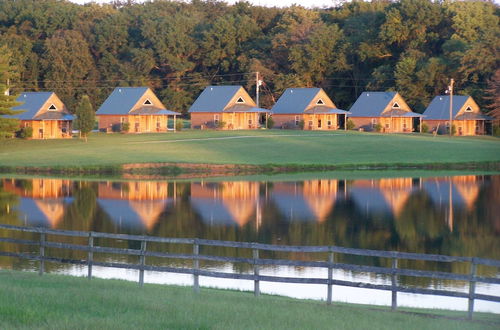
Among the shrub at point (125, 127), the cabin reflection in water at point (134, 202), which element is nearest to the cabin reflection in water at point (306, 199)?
the cabin reflection in water at point (134, 202)

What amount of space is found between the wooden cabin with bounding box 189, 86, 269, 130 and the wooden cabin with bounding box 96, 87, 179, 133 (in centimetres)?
393

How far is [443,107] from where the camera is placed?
8162cm

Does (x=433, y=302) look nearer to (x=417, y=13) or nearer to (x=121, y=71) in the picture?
(x=417, y=13)

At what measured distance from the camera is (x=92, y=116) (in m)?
70.2

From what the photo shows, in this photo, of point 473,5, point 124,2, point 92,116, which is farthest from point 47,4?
point 473,5

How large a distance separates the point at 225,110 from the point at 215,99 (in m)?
2.51

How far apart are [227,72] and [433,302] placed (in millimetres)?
86521

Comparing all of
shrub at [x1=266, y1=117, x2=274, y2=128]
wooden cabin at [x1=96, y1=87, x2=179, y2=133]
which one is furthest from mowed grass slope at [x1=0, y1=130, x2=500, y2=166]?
shrub at [x1=266, y1=117, x2=274, y2=128]

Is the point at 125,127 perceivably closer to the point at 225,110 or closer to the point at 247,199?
the point at 225,110

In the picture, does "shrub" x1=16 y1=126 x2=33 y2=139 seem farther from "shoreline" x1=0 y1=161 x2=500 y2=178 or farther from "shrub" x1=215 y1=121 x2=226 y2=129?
"shrub" x1=215 y1=121 x2=226 y2=129

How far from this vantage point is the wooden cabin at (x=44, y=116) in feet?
241

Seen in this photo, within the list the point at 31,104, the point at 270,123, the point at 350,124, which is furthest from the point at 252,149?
the point at 31,104

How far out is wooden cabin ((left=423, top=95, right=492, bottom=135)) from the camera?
264 ft

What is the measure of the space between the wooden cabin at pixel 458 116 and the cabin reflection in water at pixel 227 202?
40.0 m
